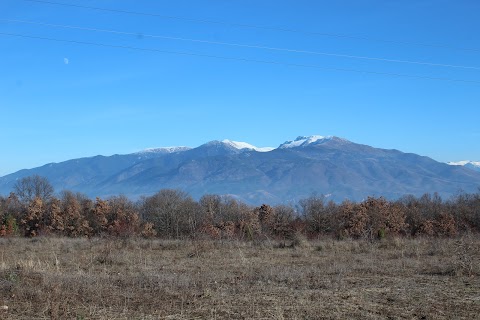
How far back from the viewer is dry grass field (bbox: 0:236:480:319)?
8.95 meters

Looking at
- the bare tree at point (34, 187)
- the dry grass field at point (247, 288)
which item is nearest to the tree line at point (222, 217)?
the dry grass field at point (247, 288)

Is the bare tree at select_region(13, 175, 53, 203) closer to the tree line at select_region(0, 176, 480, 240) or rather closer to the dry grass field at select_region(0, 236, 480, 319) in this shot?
the tree line at select_region(0, 176, 480, 240)

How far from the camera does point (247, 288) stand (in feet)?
37.5

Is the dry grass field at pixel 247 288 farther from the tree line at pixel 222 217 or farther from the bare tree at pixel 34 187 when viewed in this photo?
the bare tree at pixel 34 187

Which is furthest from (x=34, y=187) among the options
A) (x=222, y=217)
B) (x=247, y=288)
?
(x=247, y=288)

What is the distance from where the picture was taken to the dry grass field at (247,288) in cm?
895

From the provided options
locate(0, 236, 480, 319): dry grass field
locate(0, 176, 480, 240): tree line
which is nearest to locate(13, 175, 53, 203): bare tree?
locate(0, 176, 480, 240): tree line

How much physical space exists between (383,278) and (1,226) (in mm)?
37939

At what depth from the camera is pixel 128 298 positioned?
33.2 feet

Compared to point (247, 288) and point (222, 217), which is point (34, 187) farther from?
point (247, 288)

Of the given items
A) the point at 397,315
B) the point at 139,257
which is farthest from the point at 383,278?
the point at 139,257

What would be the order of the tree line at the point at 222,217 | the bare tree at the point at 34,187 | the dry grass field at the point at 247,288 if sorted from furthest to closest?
the bare tree at the point at 34,187
the tree line at the point at 222,217
the dry grass field at the point at 247,288

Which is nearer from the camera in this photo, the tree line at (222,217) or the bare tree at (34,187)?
the tree line at (222,217)

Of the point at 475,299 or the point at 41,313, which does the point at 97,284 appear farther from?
the point at 475,299
